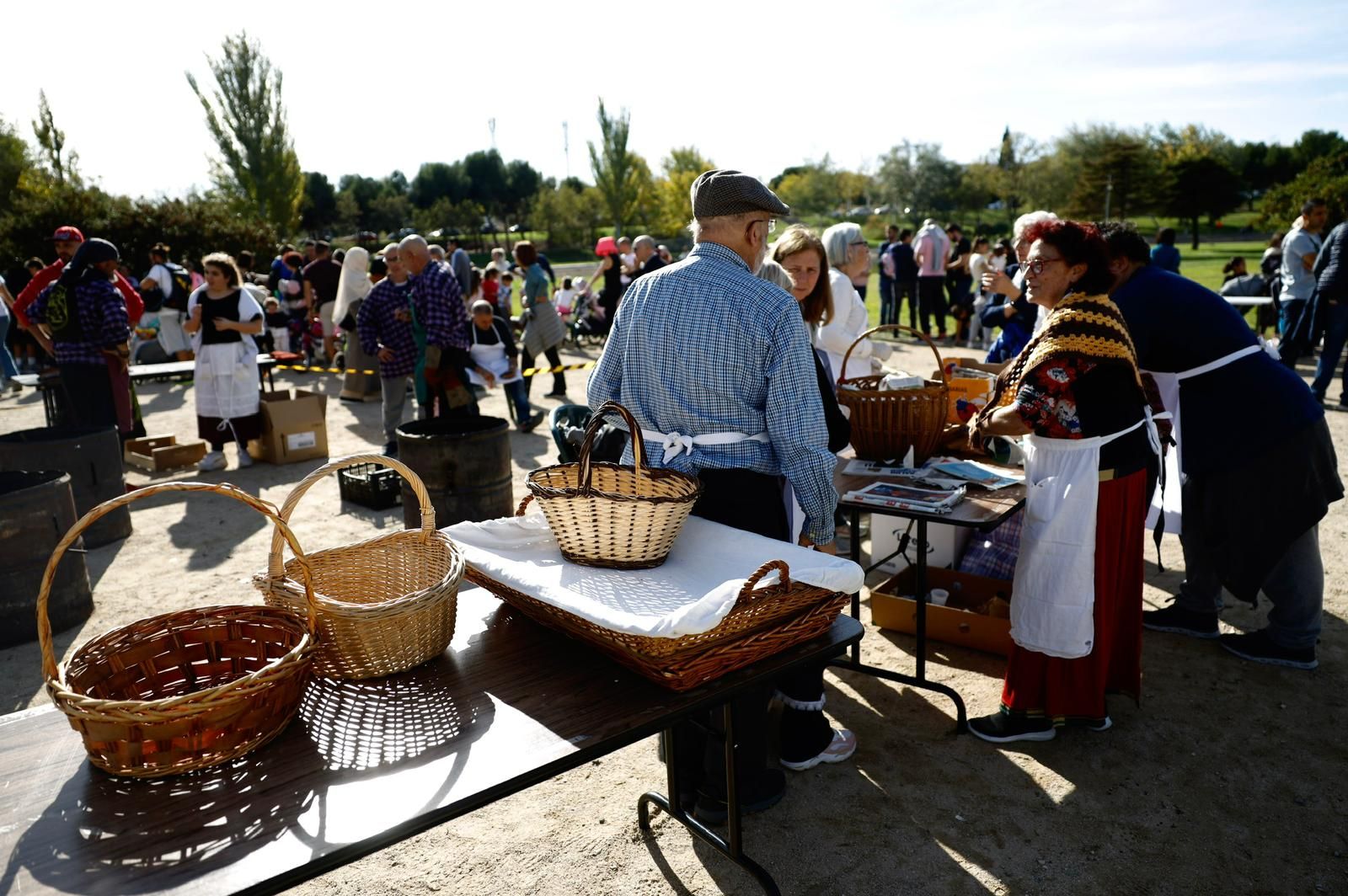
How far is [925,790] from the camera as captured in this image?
10.1 feet

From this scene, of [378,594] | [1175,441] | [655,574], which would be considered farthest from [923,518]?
[378,594]

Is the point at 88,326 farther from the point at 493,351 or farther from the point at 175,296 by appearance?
the point at 175,296

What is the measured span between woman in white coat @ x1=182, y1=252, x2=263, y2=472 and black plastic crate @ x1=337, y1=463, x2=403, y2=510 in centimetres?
155

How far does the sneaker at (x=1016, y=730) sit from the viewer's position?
3.33 m

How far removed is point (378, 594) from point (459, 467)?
3.20 meters

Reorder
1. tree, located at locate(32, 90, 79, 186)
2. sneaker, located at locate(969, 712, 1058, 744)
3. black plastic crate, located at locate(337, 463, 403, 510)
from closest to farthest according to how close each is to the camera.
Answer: sneaker, located at locate(969, 712, 1058, 744) < black plastic crate, located at locate(337, 463, 403, 510) < tree, located at locate(32, 90, 79, 186)

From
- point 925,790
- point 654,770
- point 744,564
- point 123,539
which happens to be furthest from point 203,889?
point 123,539

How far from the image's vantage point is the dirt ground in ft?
8.73

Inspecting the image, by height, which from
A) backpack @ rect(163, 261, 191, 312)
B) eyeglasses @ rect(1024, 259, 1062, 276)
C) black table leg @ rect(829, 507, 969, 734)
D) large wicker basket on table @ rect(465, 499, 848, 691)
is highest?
eyeglasses @ rect(1024, 259, 1062, 276)

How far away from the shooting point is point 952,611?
13.5ft

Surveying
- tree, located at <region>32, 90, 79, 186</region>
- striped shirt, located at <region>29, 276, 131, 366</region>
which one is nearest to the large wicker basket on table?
striped shirt, located at <region>29, 276, 131, 366</region>

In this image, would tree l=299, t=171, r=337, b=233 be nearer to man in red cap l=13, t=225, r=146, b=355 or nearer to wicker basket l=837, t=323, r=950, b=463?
man in red cap l=13, t=225, r=146, b=355

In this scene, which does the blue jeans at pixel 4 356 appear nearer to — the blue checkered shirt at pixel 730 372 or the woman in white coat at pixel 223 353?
the woman in white coat at pixel 223 353

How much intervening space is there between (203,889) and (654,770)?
219cm
